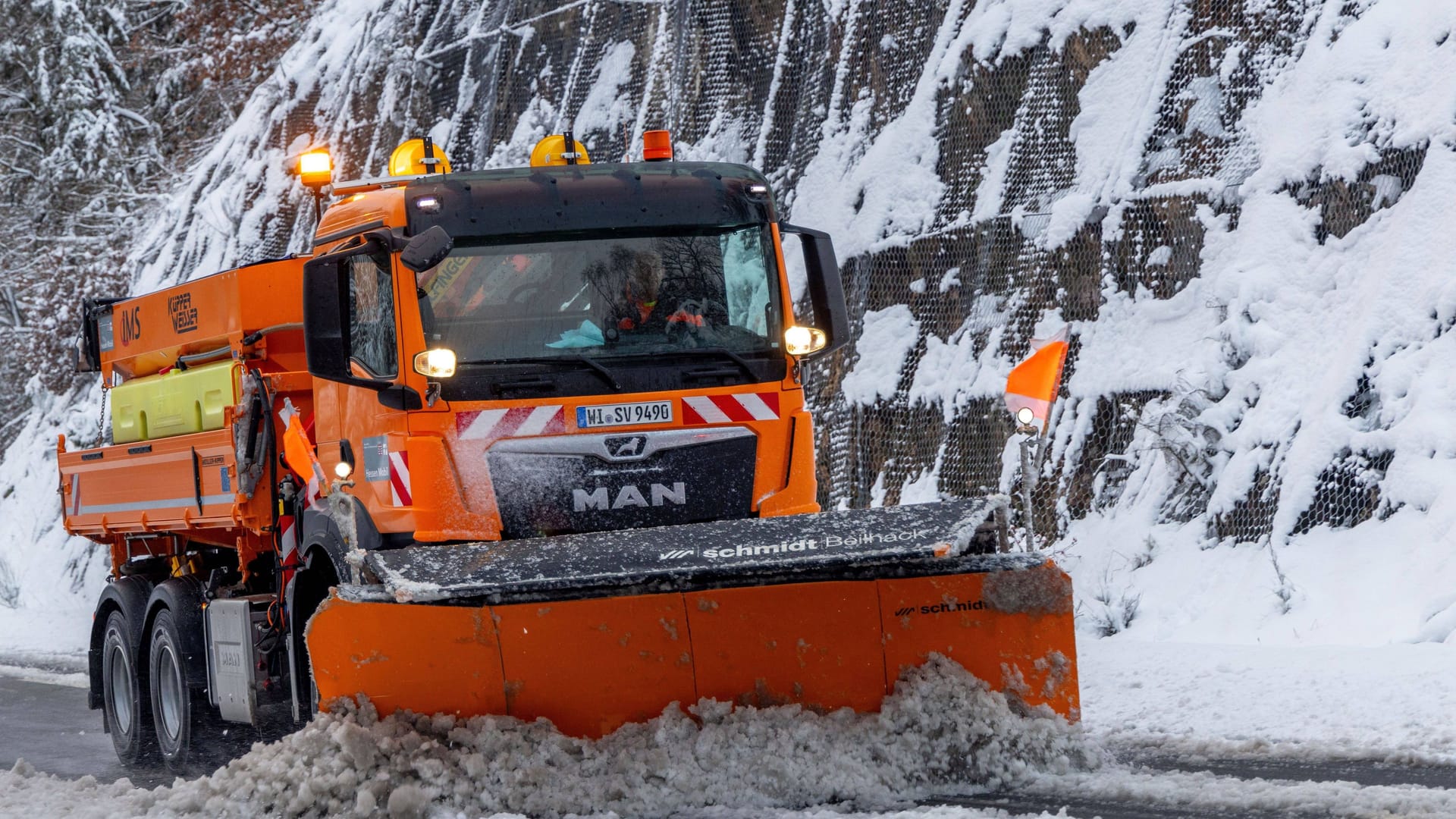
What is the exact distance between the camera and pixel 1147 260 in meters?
12.1

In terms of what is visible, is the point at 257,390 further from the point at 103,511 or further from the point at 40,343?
the point at 40,343

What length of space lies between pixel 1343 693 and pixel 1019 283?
603 cm

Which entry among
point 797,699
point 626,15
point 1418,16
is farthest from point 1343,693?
point 626,15

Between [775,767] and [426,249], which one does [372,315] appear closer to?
[426,249]

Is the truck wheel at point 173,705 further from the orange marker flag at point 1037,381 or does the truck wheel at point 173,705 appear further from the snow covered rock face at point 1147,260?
the snow covered rock face at point 1147,260

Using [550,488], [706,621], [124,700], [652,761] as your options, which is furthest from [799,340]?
[124,700]

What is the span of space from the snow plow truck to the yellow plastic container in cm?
3

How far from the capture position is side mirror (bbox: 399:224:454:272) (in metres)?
6.63

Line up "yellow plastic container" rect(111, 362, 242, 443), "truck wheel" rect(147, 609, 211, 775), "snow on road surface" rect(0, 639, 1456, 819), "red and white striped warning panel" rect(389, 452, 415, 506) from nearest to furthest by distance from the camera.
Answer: "snow on road surface" rect(0, 639, 1456, 819) → "red and white striped warning panel" rect(389, 452, 415, 506) → "yellow plastic container" rect(111, 362, 242, 443) → "truck wheel" rect(147, 609, 211, 775)

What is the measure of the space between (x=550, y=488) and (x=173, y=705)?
3180mm

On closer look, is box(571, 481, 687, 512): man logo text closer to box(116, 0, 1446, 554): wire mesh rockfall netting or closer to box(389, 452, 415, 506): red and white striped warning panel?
box(389, 452, 415, 506): red and white striped warning panel

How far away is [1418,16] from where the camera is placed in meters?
11.3

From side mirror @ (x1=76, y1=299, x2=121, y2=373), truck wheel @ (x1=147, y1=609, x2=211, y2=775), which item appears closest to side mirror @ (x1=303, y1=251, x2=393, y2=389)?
truck wheel @ (x1=147, y1=609, x2=211, y2=775)

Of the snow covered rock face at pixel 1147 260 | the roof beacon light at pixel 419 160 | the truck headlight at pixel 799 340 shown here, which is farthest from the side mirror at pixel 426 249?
the snow covered rock face at pixel 1147 260
